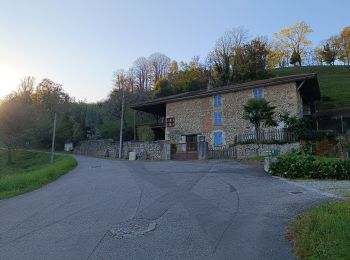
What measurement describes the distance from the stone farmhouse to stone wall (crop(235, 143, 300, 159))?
5007mm

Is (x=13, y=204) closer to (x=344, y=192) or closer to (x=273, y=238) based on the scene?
(x=273, y=238)

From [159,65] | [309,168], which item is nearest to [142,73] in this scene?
[159,65]

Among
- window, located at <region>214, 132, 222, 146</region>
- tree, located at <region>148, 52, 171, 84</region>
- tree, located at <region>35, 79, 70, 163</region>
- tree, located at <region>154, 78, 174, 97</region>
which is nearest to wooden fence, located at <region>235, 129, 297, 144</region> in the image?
window, located at <region>214, 132, 222, 146</region>

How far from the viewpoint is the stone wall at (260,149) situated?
27703 mm

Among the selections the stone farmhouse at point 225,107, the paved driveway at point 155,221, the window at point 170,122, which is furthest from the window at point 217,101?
the paved driveway at point 155,221

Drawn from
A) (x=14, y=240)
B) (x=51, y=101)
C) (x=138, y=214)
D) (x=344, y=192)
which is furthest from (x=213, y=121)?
(x=51, y=101)

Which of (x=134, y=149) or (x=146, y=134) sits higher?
(x=146, y=134)

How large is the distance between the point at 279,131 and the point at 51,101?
1857 inches

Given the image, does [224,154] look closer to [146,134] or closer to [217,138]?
[217,138]

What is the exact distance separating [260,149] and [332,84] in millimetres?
44118

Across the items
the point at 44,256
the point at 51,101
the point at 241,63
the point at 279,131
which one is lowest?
the point at 44,256

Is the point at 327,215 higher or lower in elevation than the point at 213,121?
lower

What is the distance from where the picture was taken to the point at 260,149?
93.4 ft

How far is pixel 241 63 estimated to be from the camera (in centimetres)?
5769
